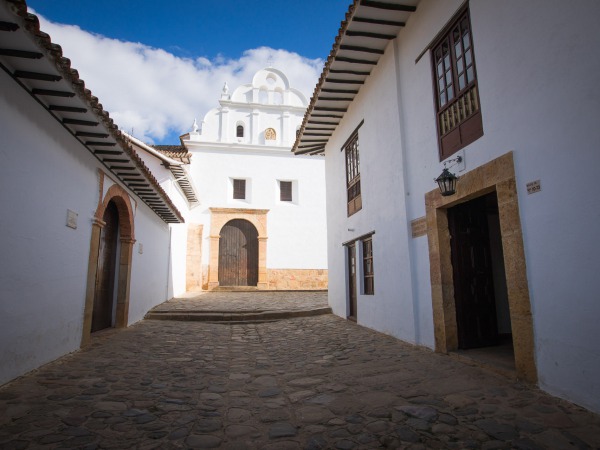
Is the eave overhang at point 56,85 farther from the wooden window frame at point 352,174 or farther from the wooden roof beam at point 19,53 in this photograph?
the wooden window frame at point 352,174

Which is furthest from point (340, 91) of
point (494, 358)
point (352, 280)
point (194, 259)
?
point (194, 259)

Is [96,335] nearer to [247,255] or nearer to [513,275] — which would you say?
[513,275]

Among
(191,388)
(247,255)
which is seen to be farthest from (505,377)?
(247,255)

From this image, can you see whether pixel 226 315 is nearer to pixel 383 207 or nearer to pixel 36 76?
pixel 383 207

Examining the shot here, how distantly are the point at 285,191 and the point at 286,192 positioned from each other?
0.07m

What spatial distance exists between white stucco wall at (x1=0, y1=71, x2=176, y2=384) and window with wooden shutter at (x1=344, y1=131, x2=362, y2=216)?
4.86m

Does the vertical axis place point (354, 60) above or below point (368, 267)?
above

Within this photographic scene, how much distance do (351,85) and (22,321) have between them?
6.54 metres

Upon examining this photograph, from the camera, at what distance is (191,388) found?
11.9ft

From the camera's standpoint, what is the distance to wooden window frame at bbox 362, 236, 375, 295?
23.7ft

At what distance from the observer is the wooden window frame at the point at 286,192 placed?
56.4ft

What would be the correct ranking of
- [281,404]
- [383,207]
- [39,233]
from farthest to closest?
[383,207], [39,233], [281,404]

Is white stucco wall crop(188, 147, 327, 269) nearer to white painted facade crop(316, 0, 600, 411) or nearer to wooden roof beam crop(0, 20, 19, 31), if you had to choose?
white painted facade crop(316, 0, 600, 411)

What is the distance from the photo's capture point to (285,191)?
56.7 feet
